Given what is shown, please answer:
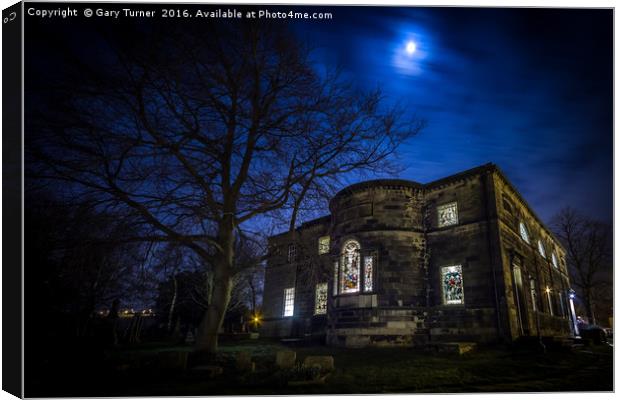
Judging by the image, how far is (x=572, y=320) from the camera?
2148cm

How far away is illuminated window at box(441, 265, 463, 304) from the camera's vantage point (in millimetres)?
13766

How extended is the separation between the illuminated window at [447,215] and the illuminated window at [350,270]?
373 cm

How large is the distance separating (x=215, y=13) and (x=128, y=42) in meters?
1.83

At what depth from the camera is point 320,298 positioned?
60.5ft

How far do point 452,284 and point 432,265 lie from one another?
3.44 ft

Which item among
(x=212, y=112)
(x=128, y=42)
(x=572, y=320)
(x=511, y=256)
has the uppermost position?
(x=128, y=42)

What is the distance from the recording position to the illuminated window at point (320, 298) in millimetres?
18172

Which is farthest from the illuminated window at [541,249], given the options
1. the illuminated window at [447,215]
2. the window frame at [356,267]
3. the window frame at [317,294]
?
the window frame at [317,294]

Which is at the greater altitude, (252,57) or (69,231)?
(252,57)

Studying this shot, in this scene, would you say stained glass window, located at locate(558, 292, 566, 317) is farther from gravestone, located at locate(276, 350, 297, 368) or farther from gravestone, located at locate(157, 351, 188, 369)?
gravestone, located at locate(157, 351, 188, 369)

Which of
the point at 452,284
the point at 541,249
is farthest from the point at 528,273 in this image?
the point at 541,249

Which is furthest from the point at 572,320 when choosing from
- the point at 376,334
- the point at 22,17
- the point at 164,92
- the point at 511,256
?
the point at 22,17

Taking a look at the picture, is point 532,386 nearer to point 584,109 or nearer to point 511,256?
point 584,109

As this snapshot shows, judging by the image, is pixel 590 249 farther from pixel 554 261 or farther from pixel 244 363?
pixel 554 261
